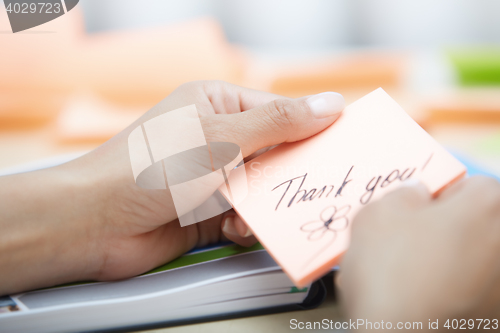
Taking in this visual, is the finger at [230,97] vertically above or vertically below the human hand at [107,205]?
above

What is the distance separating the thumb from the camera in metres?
0.55

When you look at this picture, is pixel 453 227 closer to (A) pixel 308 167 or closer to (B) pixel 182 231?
(A) pixel 308 167

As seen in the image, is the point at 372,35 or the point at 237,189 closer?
the point at 237,189

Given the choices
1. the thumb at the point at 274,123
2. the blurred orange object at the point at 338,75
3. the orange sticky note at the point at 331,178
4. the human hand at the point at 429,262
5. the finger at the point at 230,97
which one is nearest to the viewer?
the human hand at the point at 429,262

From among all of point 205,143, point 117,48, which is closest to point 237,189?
point 205,143

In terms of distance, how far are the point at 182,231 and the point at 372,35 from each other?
99cm

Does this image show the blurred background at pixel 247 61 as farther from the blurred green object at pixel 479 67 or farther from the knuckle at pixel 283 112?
the knuckle at pixel 283 112

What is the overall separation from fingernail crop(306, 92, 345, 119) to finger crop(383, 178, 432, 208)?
0.62 feet

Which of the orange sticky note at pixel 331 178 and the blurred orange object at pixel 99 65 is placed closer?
the orange sticky note at pixel 331 178

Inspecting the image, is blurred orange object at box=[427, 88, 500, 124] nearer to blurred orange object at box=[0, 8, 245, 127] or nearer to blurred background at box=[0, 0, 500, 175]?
blurred background at box=[0, 0, 500, 175]

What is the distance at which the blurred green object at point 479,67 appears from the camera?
100cm

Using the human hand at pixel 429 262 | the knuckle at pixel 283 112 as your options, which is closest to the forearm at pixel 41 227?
the knuckle at pixel 283 112

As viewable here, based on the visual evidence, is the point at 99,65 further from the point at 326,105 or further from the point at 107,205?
the point at 326,105

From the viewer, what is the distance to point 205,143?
56 centimetres
